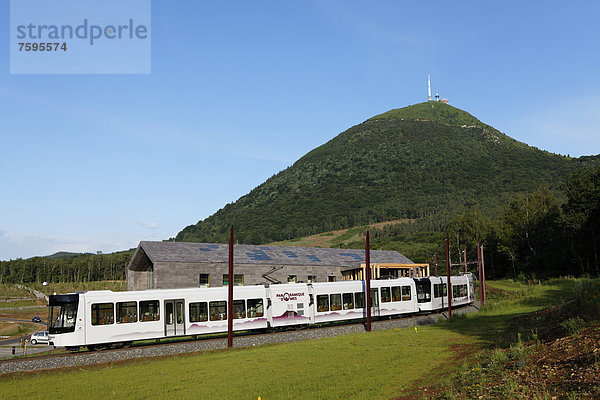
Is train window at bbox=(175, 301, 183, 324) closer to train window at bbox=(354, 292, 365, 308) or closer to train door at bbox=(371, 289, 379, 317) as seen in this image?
train window at bbox=(354, 292, 365, 308)

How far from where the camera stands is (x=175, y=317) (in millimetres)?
27234

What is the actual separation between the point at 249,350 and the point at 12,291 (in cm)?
10472

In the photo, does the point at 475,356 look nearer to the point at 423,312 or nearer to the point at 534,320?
the point at 534,320

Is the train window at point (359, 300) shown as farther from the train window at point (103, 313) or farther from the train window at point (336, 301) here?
the train window at point (103, 313)

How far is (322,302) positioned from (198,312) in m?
9.16

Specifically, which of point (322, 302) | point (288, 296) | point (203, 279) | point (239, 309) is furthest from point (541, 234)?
point (239, 309)

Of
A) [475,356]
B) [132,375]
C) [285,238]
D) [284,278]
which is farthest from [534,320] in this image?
[285,238]

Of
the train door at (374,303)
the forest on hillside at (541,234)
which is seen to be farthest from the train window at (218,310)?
the forest on hillside at (541,234)

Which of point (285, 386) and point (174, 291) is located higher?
point (174, 291)

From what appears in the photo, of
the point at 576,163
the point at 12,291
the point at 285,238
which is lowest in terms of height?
the point at 12,291

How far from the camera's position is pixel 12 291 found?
107 meters

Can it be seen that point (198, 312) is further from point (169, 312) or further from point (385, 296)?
point (385, 296)

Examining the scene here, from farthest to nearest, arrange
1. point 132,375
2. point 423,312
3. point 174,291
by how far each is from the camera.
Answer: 1. point 423,312
2. point 174,291
3. point 132,375

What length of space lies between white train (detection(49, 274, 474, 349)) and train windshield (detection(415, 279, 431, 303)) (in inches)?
6.7
